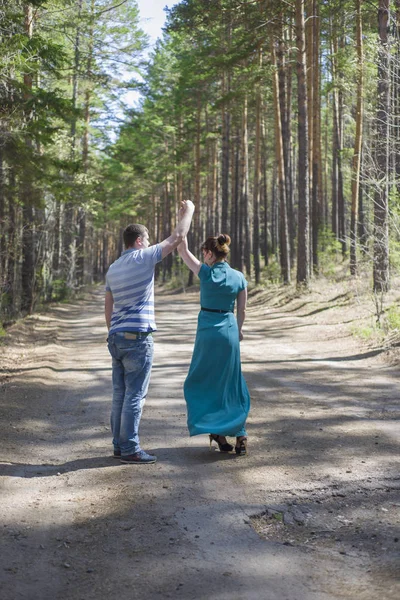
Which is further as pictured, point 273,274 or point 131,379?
point 273,274

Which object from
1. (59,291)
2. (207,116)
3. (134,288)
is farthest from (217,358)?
(207,116)

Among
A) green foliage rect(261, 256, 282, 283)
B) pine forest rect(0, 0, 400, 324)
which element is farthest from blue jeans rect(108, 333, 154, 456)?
green foliage rect(261, 256, 282, 283)

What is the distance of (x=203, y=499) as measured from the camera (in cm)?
507

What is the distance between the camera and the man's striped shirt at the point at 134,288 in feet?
20.0

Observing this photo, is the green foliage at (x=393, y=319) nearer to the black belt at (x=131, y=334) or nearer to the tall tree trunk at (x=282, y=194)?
the black belt at (x=131, y=334)

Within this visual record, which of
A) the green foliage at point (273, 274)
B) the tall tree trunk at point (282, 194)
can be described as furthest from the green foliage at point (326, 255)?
the green foliage at point (273, 274)

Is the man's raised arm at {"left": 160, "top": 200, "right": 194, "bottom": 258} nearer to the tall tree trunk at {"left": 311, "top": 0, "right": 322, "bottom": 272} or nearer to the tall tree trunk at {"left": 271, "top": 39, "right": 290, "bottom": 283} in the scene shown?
the tall tree trunk at {"left": 271, "top": 39, "right": 290, "bottom": 283}

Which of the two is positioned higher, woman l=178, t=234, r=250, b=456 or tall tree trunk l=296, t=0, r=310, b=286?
tall tree trunk l=296, t=0, r=310, b=286

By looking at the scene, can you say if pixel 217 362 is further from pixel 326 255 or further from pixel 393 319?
pixel 326 255

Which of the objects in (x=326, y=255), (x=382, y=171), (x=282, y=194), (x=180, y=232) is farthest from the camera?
(x=326, y=255)

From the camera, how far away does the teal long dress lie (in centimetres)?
639

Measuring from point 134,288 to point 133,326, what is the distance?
358mm

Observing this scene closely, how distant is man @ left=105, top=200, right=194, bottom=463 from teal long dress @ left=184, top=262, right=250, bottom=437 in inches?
22.3

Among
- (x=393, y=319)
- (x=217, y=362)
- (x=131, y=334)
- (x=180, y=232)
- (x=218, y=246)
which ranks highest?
(x=180, y=232)
